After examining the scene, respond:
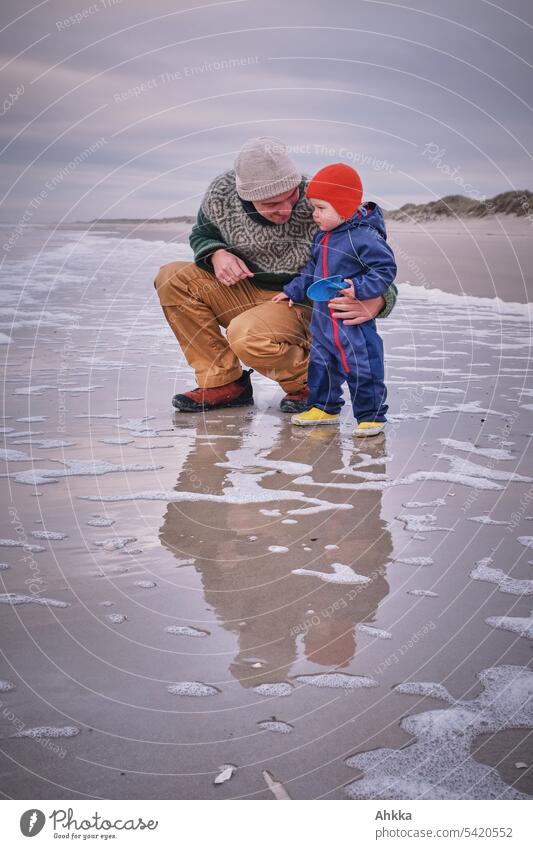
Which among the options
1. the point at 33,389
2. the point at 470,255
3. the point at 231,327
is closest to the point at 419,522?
the point at 231,327

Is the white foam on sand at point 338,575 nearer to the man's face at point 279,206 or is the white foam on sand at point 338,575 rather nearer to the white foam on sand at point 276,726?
the white foam on sand at point 276,726

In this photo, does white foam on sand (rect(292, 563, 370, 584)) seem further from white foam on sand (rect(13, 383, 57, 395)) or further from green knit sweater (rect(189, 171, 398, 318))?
white foam on sand (rect(13, 383, 57, 395))

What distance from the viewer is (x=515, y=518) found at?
3164 millimetres

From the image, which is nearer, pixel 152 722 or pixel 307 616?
pixel 152 722

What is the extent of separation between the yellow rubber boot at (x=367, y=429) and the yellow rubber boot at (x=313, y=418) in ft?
0.88

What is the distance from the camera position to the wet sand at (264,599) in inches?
71.2

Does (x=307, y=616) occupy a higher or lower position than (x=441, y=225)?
lower

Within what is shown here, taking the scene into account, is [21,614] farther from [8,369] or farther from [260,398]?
[8,369]

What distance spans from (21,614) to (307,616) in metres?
0.82

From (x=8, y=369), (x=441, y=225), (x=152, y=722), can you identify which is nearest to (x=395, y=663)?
(x=152, y=722)

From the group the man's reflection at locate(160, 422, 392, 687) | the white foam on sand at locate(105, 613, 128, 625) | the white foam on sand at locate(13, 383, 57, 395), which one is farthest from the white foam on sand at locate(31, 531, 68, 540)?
the white foam on sand at locate(13, 383, 57, 395)

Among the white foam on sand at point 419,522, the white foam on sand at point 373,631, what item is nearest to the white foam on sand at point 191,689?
the white foam on sand at point 373,631

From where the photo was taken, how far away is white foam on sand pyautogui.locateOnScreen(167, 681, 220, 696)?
6.73 feet

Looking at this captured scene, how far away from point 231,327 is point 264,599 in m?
2.51
